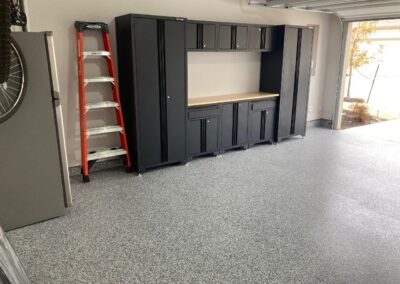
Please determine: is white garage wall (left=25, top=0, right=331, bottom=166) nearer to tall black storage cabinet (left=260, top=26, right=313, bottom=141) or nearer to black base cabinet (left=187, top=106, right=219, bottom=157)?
tall black storage cabinet (left=260, top=26, right=313, bottom=141)

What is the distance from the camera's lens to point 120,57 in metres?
4.17

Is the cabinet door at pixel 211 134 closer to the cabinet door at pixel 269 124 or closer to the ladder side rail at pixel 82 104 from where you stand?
the cabinet door at pixel 269 124

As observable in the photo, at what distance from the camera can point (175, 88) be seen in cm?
432

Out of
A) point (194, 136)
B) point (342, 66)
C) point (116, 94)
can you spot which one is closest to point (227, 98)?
point (194, 136)

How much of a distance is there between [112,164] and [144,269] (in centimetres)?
240

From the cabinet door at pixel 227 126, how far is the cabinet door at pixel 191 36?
104 cm

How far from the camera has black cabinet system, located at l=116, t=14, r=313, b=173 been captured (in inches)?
158

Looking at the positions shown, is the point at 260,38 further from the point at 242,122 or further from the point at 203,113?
the point at 203,113

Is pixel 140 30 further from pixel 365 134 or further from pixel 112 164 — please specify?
pixel 365 134

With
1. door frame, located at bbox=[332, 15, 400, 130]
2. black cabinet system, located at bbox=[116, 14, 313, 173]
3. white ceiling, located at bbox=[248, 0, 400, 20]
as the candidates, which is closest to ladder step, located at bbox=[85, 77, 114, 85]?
black cabinet system, located at bbox=[116, 14, 313, 173]

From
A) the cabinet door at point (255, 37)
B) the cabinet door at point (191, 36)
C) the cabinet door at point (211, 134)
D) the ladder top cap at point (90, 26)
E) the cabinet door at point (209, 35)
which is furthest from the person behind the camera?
the cabinet door at point (255, 37)

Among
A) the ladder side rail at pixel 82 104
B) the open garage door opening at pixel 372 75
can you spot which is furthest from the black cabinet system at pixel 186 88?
the open garage door opening at pixel 372 75

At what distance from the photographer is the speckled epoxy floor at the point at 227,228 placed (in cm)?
237

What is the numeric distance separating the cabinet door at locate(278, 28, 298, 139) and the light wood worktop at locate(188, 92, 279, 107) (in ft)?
0.83
